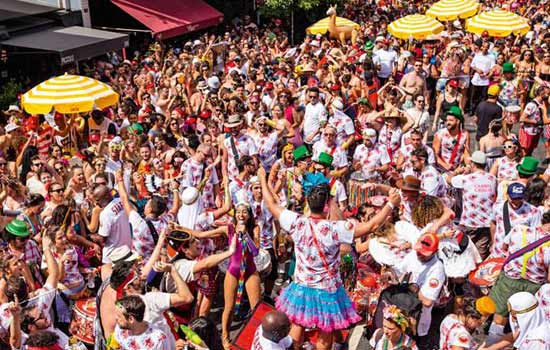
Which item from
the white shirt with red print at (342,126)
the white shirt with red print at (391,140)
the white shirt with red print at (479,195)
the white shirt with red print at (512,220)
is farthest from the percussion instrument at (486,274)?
the white shirt with red print at (342,126)

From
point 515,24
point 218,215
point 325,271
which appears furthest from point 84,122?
point 515,24

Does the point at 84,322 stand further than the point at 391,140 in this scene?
No

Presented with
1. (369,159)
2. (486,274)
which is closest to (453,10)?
(369,159)

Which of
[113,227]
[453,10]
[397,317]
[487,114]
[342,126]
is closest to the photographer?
[397,317]

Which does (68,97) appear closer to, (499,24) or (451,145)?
(451,145)

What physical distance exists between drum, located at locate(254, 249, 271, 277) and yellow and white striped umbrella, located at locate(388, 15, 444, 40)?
10.8m

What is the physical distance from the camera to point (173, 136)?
33.9ft

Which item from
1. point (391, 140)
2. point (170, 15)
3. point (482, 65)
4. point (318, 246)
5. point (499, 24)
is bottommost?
point (170, 15)

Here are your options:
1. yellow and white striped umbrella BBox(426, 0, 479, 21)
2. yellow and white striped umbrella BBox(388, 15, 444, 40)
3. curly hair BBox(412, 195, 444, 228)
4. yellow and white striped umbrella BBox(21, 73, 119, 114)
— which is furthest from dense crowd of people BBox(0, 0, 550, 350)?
yellow and white striped umbrella BBox(426, 0, 479, 21)

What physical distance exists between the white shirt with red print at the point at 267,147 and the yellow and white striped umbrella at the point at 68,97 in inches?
112

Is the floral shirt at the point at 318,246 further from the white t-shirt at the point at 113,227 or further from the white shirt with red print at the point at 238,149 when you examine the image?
the white shirt with red print at the point at 238,149

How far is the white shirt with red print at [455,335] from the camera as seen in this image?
501 cm

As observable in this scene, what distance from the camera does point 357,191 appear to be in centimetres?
824

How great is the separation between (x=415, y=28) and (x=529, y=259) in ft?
38.0
